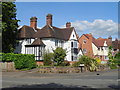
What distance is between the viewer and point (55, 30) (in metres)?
47.9

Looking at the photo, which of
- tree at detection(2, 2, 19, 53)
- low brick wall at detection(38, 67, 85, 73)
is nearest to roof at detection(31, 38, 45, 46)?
tree at detection(2, 2, 19, 53)

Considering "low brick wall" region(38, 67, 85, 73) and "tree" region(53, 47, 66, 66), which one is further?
"tree" region(53, 47, 66, 66)

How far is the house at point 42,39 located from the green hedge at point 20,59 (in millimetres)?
9750

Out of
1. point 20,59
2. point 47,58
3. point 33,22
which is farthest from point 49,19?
point 20,59

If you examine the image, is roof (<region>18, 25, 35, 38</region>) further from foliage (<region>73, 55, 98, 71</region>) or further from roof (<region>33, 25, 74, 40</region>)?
foliage (<region>73, 55, 98, 71</region>)

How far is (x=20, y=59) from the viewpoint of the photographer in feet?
97.7

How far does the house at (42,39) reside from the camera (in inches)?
1684

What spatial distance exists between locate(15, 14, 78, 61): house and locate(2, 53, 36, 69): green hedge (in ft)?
32.0

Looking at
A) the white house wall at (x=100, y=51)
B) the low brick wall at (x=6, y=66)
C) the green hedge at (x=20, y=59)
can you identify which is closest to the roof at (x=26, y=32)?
the green hedge at (x=20, y=59)

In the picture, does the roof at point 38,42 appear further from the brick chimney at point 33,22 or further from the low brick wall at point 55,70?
the low brick wall at point 55,70

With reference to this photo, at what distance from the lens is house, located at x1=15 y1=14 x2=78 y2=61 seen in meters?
42.8

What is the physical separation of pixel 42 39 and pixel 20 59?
15149 millimetres

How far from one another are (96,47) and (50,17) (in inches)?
917

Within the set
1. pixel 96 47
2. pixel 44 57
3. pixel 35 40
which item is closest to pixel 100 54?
pixel 96 47
